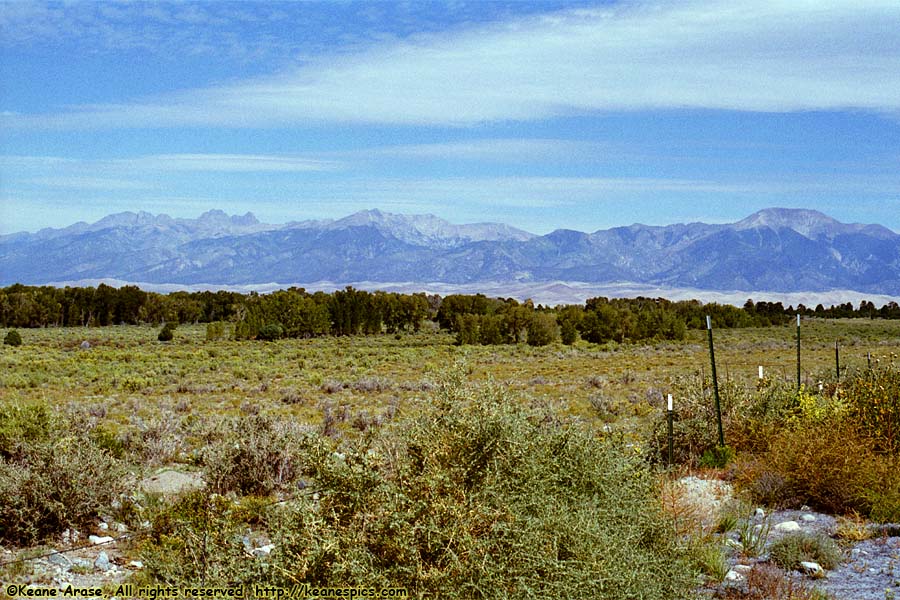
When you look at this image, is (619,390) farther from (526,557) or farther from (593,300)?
(593,300)

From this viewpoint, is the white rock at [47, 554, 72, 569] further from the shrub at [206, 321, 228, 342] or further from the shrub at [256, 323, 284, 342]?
the shrub at [256, 323, 284, 342]

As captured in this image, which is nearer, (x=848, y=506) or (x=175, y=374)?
(x=848, y=506)

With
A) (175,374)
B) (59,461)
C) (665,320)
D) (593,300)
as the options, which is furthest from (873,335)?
(59,461)

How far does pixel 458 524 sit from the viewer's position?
4.10 meters

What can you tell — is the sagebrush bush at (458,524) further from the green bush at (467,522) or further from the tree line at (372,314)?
the tree line at (372,314)

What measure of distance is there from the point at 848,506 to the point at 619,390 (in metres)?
17.6

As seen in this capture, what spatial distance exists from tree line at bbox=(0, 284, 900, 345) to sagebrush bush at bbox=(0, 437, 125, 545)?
188 feet

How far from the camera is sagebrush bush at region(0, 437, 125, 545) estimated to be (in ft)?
25.6

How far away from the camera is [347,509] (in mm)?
4414

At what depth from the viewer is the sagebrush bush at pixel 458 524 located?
13.3 ft

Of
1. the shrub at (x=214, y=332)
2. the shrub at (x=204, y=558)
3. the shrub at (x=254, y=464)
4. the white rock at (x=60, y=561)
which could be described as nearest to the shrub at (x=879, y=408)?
the shrub at (x=254, y=464)

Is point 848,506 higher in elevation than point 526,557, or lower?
lower

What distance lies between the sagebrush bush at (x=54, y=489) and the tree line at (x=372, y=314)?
2256 inches

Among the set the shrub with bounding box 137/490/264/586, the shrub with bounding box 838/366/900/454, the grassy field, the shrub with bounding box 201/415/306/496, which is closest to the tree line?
the grassy field
